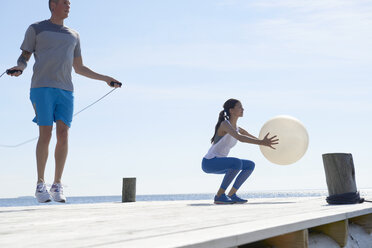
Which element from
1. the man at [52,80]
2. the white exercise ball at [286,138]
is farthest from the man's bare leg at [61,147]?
the white exercise ball at [286,138]

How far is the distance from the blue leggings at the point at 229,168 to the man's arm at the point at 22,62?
2.94 metres

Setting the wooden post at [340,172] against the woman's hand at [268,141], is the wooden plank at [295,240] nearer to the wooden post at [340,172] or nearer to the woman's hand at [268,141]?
the wooden post at [340,172]

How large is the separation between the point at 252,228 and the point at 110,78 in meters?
3.74

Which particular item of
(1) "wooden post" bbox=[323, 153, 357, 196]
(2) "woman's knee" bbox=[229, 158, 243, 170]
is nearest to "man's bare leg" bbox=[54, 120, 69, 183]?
(2) "woman's knee" bbox=[229, 158, 243, 170]

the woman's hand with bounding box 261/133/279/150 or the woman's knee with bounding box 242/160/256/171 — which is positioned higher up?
the woman's hand with bounding box 261/133/279/150

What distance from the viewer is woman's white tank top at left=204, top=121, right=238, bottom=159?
7.29 metres

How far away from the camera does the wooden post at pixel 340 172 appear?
643 cm

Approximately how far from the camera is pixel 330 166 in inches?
258

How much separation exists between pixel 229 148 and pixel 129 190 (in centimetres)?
268

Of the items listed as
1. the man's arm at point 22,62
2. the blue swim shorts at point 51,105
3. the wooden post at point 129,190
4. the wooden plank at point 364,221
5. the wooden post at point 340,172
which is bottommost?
the wooden plank at point 364,221

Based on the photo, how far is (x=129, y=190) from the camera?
9312 millimetres

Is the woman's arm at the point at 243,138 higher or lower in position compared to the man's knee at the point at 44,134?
higher

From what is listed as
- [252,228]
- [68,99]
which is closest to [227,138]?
[68,99]

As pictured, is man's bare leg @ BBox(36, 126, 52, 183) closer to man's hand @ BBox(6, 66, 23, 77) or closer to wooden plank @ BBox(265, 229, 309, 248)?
man's hand @ BBox(6, 66, 23, 77)
